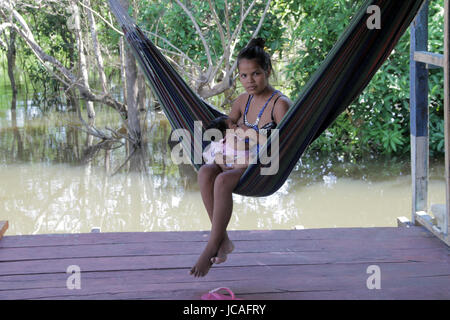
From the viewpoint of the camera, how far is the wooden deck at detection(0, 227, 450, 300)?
6.44ft

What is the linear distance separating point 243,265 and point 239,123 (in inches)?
20.8

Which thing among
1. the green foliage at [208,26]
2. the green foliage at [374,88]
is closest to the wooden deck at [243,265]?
the green foliage at [374,88]

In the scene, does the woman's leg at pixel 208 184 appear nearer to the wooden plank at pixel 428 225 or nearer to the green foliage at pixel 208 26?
the wooden plank at pixel 428 225

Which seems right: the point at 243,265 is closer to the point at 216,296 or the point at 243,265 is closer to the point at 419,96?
the point at 216,296

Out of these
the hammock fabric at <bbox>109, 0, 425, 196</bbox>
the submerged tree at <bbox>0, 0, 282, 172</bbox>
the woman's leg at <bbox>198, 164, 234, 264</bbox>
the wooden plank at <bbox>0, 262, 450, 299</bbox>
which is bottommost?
the wooden plank at <bbox>0, 262, 450, 299</bbox>

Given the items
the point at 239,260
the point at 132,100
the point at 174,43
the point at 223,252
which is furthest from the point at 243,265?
the point at 132,100

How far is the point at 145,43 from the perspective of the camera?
234 centimetres

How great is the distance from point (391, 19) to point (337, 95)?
0.94 feet

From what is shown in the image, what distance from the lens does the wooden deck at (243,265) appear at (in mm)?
1964

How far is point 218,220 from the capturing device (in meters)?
1.92

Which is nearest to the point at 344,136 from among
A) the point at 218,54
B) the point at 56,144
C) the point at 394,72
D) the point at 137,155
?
the point at 394,72

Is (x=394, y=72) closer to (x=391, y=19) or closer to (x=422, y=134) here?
(x=422, y=134)
